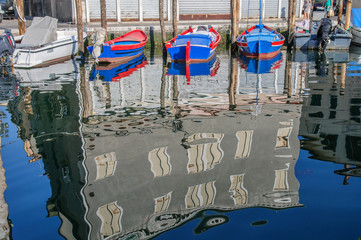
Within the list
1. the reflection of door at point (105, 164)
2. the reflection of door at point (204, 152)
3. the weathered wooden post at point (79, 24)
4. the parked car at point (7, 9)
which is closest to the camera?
the reflection of door at point (105, 164)

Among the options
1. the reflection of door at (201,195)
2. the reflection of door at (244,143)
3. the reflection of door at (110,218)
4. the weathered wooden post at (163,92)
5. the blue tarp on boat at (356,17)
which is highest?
the blue tarp on boat at (356,17)

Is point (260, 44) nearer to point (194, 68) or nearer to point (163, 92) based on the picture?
point (194, 68)

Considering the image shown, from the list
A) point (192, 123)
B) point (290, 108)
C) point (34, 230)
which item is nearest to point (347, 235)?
point (34, 230)

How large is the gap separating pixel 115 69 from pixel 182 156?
438 inches

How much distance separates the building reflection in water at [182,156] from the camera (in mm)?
4656

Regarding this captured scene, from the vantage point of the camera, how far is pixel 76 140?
23.6 feet

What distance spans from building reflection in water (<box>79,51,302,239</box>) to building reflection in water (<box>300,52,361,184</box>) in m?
0.32

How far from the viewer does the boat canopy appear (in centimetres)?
1875

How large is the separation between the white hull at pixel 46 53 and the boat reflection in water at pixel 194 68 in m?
5.19

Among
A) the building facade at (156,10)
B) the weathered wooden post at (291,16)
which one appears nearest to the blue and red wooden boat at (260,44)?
the weathered wooden post at (291,16)

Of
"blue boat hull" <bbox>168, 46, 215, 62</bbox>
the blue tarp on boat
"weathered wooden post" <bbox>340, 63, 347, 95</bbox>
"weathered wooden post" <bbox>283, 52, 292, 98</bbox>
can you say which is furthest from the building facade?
"weathered wooden post" <bbox>340, 63, 347, 95</bbox>

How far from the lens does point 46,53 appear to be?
58.9ft

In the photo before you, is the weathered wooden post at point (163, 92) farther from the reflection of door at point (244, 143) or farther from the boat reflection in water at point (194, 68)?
the reflection of door at point (244, 143)

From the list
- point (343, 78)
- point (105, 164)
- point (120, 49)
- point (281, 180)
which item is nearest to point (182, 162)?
point (105, 164)
